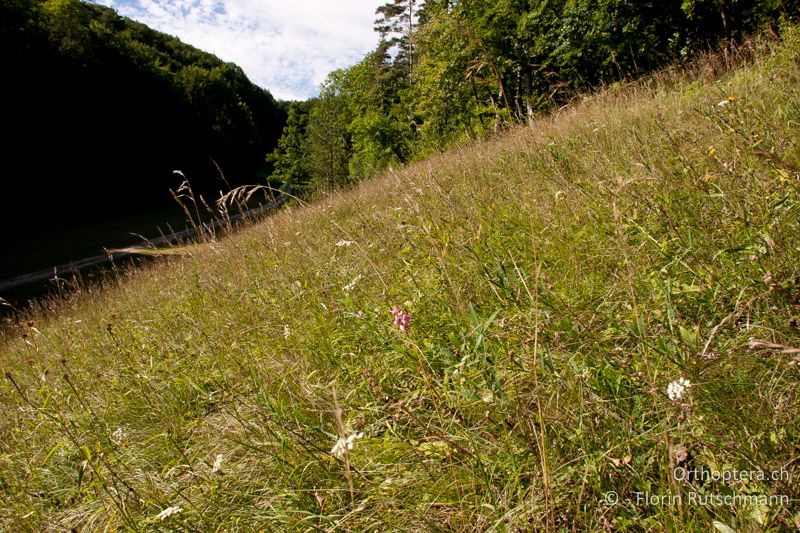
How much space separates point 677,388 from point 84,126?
45080mm

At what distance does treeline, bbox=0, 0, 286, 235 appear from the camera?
29.2 meters

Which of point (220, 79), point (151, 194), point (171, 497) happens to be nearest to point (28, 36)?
point (151, 194)

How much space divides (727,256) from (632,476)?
1015 millimetres

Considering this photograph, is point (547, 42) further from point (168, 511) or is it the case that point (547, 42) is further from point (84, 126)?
point (84, 126)

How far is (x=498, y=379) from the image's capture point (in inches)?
47.7

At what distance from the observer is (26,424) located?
2.56 m

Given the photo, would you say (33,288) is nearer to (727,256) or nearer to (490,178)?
(490,178)

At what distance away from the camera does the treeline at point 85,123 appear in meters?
29.2

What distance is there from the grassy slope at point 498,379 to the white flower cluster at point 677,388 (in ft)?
0.15

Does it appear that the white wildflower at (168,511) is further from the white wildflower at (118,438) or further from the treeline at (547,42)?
the treeline at (547,42)

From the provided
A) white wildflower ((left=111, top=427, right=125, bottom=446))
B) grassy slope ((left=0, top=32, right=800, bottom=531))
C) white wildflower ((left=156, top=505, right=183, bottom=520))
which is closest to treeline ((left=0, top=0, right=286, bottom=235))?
grassy slope ((left=0, top=32, right=800, bottom=531))

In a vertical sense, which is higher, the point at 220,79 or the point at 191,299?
the point at 220,79

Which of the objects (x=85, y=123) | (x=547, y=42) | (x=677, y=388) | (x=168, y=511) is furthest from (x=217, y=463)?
(x=85, y=123)

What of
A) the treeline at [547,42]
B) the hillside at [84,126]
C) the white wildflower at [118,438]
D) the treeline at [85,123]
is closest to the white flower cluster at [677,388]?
the white wildflower at [118,438]
